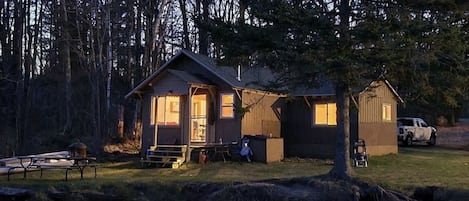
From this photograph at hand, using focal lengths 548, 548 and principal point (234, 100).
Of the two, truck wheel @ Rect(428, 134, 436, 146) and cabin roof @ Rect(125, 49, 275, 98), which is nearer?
cabin roof @ Rect(125, 49, 275, 98)

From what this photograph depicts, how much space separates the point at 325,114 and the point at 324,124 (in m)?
0.41

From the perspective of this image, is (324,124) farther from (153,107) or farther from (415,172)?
(153,107)

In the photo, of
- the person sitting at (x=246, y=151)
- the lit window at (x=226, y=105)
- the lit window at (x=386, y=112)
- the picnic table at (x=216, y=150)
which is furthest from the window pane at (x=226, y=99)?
the lit window at (x=386, y=112)

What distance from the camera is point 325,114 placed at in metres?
21.5

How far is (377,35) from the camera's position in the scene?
1096 centimetres

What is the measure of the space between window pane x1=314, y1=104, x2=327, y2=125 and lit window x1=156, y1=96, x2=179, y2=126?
5507 millimetres

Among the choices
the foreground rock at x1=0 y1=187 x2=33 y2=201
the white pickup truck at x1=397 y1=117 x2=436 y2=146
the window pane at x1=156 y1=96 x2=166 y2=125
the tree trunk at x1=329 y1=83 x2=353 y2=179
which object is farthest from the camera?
the white pickup truck at x1=397 y1=117 x2=436 y2=146

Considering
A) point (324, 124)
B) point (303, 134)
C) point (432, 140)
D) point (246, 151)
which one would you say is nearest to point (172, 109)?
point (246, 151)

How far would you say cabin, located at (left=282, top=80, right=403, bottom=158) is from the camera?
21172mm

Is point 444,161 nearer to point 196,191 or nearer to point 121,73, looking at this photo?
point 196,191

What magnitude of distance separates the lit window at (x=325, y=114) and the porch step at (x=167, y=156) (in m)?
5.54

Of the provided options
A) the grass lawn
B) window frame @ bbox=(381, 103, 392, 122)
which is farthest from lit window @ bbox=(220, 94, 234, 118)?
window frame @ bbox=(381, 103, 392, 122)

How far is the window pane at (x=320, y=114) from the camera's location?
21.5 m

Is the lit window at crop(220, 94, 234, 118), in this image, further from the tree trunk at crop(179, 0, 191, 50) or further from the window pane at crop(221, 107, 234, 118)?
the tree trunk at crop(179, 0, 191, 50)
